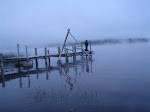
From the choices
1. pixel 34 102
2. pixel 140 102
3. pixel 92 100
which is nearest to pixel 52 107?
pixel 34 102

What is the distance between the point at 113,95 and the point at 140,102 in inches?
64.2

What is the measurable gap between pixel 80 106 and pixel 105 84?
15.1 feet

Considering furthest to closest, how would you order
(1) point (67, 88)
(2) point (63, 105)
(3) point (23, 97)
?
(1) point (67, 88) → (3) point (23, 97) → (2) point (63, 105)

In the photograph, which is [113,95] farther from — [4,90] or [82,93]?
[4,90]

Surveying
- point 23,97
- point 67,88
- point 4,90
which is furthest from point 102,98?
point 4,90

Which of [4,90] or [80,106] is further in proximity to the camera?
[4,90]

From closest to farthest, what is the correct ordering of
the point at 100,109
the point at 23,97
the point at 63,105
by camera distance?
the point at 100,109, the point at 63,105, the point at 23,97

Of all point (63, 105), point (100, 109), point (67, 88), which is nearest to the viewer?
point (100, 109)

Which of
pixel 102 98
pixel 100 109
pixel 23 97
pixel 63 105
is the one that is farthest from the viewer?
pixel 23 97

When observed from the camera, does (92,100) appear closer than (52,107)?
No

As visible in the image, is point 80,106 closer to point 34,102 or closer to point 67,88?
point 34,102

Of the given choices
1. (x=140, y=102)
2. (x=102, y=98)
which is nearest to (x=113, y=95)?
(x=102, y=98)

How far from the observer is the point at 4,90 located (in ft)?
40.6

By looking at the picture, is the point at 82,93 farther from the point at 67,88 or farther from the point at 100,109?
the point at 100,109
